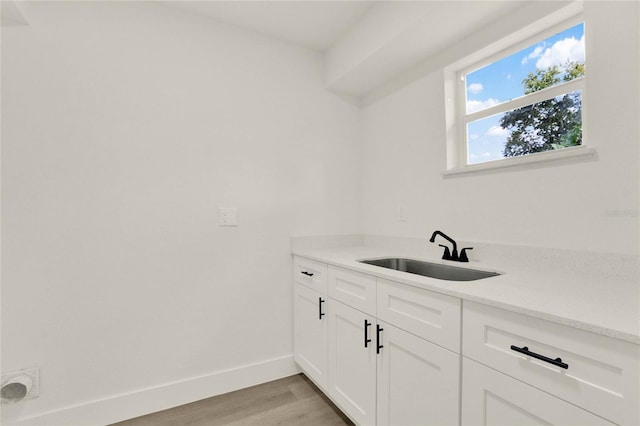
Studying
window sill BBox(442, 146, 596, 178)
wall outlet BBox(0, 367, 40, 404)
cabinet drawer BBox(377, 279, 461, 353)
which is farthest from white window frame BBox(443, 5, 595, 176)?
wall outlet BBox(0, 367, 40, 404)

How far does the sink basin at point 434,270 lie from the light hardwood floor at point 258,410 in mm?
953

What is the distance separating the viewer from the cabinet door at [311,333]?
1.86 metres

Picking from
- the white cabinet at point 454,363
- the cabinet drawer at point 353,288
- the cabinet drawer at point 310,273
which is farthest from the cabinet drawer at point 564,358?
the cabinet drawer at point 310,273

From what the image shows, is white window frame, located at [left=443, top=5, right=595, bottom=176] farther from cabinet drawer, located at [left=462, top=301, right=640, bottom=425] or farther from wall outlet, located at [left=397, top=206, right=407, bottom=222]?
cabinet drawer, located at [left=462, top=301, right=640, bottom=425]

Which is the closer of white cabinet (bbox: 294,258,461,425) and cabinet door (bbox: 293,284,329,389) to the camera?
white cabinet (bbox: 294,258,461,425)

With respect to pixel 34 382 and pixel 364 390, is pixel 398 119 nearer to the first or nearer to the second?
pixel 364 390

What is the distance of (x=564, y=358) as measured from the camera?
0.78 metres

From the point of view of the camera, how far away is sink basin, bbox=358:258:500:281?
61.0 inches

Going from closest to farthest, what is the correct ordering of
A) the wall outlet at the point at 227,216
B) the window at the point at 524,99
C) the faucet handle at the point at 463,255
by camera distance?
the window at the point at 524,99 → the faucet handle at the point at 463,255 → the wall outlet at the point at 227,216

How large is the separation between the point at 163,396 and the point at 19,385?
705 millimetres

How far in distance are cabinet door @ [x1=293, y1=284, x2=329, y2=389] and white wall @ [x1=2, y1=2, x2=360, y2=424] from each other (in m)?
0.12

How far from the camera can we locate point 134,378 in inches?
70.7

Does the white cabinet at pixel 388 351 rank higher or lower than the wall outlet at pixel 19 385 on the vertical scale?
higher

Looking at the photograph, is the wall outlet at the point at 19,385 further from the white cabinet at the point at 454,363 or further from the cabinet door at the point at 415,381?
the cabinet door at the point at 415,381
